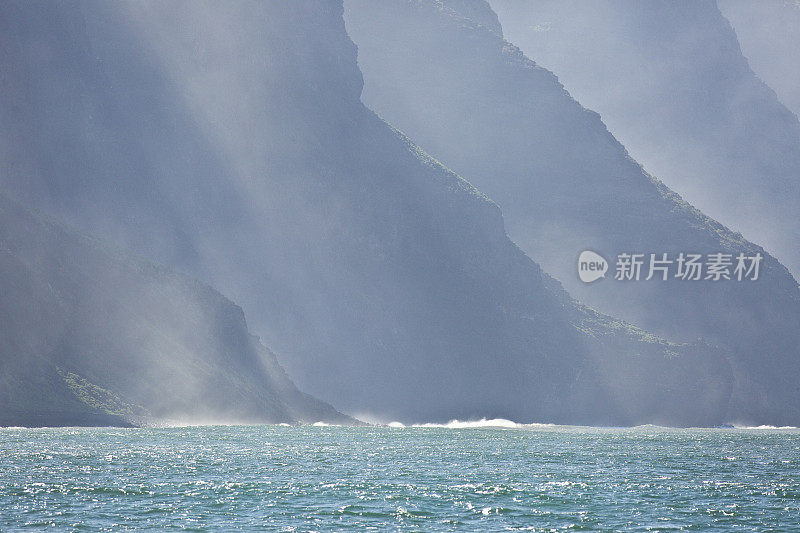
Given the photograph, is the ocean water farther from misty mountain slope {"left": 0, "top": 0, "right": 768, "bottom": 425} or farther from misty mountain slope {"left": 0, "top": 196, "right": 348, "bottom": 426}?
misty mountain slope {"left": 0, "top": 0, "right": 768, "bottom": 425}

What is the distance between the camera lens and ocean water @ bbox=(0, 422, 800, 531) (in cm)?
3872

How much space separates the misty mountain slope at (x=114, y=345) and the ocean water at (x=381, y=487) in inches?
1166

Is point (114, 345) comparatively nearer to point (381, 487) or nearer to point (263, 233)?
point (263, 233)

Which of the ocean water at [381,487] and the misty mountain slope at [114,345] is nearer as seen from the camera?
the ocean water at [381,487]

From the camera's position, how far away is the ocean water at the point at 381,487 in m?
38.7

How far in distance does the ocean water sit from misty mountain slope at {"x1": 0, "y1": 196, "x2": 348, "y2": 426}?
97.2 feet

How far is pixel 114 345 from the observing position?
423 ft

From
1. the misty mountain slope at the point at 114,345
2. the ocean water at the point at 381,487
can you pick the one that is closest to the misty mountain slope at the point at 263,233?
the misty mountain slope at the point at 114,345

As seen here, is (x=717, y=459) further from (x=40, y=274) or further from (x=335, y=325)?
(x=335, y=325)

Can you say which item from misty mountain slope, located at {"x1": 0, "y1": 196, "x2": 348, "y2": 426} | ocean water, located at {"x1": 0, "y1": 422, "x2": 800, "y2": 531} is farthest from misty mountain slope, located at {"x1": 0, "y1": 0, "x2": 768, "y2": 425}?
ocean water, located at {"x1": 0, "y1": 422, "x2": 800, "y2": 531}

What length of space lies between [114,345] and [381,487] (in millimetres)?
86132

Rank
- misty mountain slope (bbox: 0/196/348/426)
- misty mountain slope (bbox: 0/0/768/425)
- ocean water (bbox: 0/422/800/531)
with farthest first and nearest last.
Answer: misty mountain slope (bbox: 0/0/768/425) < misty mountain slope (bbox: 0/196/348/426) < ocean water (bbox: 0/422/800/531)

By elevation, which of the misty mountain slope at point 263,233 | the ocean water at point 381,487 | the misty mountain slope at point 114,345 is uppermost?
the misty mountain slope at point 263,233

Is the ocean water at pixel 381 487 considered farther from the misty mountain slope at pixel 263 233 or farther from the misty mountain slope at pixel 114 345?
the misty mountain slope at pixel 263 233
